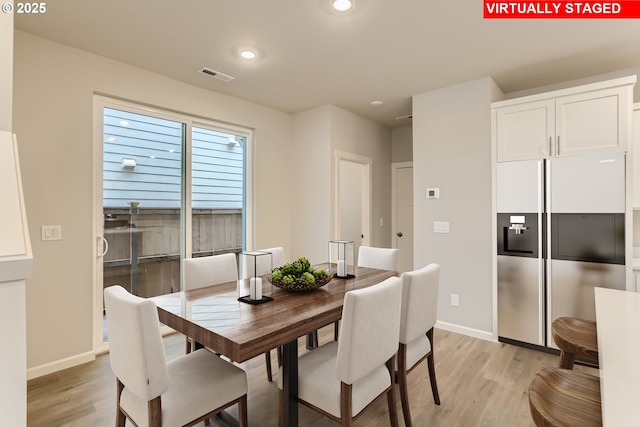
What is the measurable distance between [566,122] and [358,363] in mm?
2840

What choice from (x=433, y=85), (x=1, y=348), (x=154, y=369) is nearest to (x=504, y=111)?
(x=433, y=85)

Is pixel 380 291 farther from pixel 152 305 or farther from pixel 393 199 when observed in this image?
pixel 393 199

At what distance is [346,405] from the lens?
1473 millimetres

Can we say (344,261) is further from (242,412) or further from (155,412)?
(155,412)

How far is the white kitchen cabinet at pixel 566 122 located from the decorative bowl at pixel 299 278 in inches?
89.4

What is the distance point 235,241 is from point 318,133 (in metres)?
1.76

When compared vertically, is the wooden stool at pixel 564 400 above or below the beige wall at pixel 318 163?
below

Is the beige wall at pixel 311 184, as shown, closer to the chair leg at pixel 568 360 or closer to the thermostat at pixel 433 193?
the thermostat at pixel 433 193

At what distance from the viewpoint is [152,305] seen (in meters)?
1.28

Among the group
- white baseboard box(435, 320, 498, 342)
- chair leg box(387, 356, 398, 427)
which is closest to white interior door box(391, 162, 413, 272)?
white baseboard box(435, 320, 498, 342)

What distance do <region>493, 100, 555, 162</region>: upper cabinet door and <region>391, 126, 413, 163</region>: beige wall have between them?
198 centimetres

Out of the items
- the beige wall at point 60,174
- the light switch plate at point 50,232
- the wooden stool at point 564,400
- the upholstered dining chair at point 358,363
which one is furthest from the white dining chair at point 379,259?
the light switch plate at point 50,232

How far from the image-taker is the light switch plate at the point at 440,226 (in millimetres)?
3502

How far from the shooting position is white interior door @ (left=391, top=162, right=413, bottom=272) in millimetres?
5125
